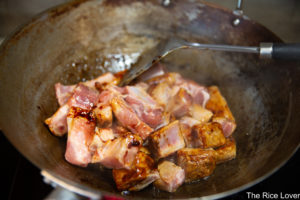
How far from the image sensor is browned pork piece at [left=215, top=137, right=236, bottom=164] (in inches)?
67.6

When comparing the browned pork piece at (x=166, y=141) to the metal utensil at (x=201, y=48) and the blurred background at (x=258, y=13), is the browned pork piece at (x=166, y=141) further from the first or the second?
the blurred background at (x=258, y=13)

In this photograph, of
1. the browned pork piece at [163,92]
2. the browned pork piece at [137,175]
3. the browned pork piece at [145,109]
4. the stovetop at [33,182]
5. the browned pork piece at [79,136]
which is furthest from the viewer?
the browned pork piece at [163,92]

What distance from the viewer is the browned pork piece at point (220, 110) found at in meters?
1.88

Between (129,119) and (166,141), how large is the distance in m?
0.29

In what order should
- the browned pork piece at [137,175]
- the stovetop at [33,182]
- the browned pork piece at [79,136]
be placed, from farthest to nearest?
the stovetop at [33,182]
the browned pork piece at [79,136]
the browned pork piece at [137,175]

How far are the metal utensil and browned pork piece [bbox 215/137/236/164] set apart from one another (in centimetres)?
63

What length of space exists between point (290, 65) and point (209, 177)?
0.91 m

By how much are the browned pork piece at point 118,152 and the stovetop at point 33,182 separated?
43 centimetres

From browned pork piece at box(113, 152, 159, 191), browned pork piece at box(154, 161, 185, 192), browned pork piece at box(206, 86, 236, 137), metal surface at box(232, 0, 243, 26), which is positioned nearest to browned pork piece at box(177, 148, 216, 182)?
browned pork piece at box(154, 161, 185, 192)

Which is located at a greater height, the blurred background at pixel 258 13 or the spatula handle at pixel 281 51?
the spatula handle at pixel 281 51

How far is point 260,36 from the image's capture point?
6.49 feet

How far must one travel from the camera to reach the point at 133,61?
2.38 m

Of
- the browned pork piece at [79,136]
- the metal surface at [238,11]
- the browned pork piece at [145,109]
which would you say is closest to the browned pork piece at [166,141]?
the browned pork piece at [145,109]

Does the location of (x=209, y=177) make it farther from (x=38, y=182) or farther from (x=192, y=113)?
(x=38, y=182)
